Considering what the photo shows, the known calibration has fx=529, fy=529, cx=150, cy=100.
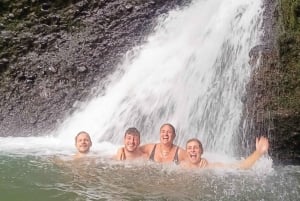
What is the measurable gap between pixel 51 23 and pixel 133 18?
68.4 inches

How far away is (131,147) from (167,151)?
461 millimetres

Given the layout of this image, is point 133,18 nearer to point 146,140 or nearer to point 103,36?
point 103,36

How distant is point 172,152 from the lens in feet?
21.1

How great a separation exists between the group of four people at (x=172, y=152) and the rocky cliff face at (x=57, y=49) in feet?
10.5

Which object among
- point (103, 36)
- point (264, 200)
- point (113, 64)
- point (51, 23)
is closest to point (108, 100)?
point (113, 64)

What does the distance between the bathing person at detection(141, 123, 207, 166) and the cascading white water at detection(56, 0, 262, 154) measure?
1268 millimetres

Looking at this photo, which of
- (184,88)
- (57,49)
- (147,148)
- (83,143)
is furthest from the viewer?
(57,49)

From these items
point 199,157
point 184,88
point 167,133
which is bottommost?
point 199,157

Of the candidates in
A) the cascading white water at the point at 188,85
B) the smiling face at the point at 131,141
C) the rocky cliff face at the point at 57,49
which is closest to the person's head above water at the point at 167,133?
the smiling face at the point at 131,141

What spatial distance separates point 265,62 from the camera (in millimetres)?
7383

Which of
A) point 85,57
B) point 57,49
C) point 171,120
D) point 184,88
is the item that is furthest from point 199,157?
point 57,49

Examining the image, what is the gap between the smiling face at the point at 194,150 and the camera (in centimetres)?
617

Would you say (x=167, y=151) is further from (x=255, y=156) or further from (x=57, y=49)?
(x=57, y=49)

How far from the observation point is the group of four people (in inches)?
245
